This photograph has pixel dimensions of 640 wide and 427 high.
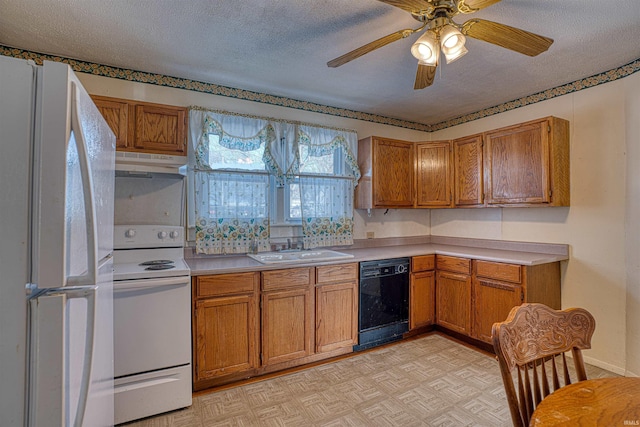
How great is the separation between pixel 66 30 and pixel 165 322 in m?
2.01

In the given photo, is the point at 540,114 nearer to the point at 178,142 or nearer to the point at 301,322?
the point at 301,322

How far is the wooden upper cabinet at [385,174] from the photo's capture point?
3500 mm

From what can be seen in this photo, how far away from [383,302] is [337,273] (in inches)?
24.6

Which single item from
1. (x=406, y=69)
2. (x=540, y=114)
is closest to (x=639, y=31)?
(x=540, y=114)

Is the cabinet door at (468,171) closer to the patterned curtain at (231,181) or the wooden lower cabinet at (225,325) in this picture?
the patterned curtain at (231,181)

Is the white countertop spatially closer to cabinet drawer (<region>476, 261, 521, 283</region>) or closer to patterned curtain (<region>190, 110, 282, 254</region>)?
cabinet drawer (<region>476, 261, 521, 283</region>)

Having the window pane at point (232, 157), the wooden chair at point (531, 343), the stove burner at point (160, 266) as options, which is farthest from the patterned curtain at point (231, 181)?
the wooden chair at point (531, 343)

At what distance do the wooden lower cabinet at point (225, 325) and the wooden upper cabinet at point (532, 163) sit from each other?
99.2 inches

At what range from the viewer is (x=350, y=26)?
2.02 meters

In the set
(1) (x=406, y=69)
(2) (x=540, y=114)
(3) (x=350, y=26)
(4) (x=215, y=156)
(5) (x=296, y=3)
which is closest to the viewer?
(5) (x=296, y=3)

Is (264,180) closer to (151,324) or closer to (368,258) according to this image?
(368,258)

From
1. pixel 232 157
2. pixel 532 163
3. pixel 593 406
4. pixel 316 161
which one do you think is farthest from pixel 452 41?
pixel 232 157

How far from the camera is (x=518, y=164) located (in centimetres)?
298

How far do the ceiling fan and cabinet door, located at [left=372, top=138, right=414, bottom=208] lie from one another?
5.81ft
